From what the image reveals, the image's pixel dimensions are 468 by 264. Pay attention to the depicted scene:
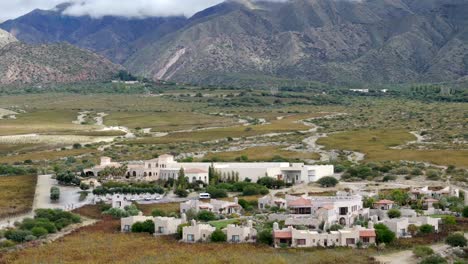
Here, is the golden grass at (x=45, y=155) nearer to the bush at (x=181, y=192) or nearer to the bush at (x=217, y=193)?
the bush at (x=181, y=192)

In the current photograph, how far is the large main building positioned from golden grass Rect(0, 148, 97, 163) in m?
21.5

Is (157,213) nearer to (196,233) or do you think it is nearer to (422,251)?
(196,233)

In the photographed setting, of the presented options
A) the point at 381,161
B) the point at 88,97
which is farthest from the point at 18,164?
the point at 88,97

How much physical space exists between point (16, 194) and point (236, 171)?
1844 cm

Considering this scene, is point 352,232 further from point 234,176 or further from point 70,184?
point 70,184

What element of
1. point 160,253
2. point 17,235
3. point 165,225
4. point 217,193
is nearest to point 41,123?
point 217,193

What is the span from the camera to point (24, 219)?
50219mm

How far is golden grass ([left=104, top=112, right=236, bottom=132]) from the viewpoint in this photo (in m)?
137

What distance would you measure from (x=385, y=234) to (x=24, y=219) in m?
21.1

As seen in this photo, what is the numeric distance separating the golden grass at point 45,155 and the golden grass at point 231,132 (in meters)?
11.0

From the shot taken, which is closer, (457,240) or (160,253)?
(160,253)

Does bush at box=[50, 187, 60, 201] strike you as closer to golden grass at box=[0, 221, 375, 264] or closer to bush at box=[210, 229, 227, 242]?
golden grass at box=[0, 221, 375, 264]

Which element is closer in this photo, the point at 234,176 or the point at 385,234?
the point at 385,234

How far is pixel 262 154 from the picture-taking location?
91.3 m
